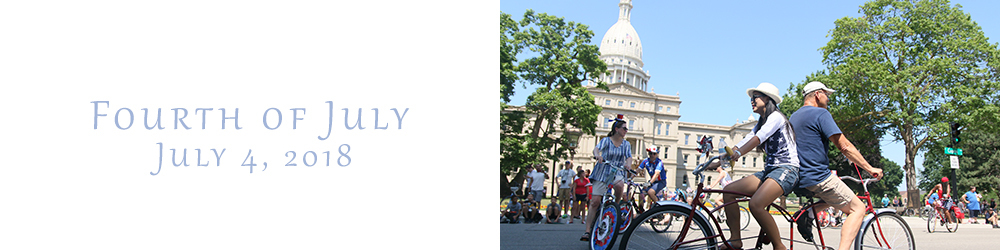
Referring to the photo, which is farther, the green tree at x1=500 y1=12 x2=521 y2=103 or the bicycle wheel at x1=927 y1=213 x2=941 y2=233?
the green tree at x1=500 y1=12 x2=521 y2=103

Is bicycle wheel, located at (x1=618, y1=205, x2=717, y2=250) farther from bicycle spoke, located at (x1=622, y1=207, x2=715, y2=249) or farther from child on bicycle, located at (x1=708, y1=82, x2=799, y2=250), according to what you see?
child on bicycle, located at (x1=708, y1=82, x2=799, y2=250)

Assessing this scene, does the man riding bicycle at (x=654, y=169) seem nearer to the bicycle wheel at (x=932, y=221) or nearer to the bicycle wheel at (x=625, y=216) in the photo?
the bicycle wheel at (x=625, y=216)

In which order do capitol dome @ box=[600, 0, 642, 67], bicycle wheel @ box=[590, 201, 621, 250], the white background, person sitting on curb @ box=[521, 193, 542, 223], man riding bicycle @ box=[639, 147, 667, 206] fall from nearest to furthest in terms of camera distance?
the white background, bicycle wheel @ box=[590, 201, 621, 250], man riding bicycle @ box=[639, 147, 667, 206], person sitting on curb @ box=[521, 193, 542, 223], capitol dome @ box=[600, 0, 642, 67]

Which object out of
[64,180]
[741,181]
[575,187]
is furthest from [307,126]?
[575,187]

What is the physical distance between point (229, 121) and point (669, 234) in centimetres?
261

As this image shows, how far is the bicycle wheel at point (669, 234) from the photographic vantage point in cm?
362

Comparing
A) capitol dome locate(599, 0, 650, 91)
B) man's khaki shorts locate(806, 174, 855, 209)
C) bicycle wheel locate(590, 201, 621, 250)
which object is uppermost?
capitol dome locate(599, 0, 650, 91)

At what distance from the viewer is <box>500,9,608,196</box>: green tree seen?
Answer: 25.5 meters

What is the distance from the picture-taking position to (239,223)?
2.87 meters

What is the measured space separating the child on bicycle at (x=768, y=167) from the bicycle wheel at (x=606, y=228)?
2.77 feet

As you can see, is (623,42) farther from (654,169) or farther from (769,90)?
(769,90)

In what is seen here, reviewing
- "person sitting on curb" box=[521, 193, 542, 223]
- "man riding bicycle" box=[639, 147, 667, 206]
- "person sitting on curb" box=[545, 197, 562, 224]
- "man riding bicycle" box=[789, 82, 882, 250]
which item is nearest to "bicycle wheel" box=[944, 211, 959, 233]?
"man riding bicycle" box=[639, 147, 667, 206]

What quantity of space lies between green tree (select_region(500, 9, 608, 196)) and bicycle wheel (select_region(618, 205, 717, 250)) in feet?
70.0

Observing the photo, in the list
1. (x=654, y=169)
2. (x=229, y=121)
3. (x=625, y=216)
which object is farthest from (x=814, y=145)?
(x=654, y=169)
